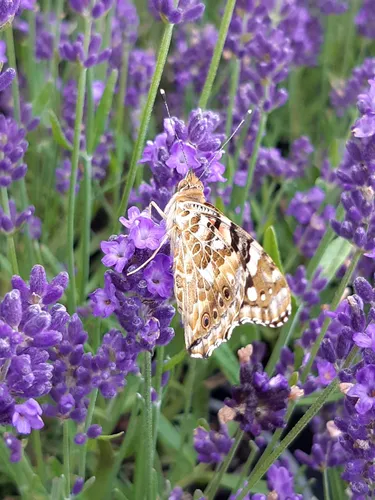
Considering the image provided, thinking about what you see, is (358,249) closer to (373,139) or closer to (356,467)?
(373,139)

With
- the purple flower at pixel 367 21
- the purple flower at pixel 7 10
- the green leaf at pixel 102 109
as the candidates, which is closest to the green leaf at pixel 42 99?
the green leaf at pixel 102 109

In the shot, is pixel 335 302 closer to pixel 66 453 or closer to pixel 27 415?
pixel 66 453

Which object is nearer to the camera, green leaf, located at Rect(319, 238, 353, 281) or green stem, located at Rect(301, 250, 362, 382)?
green stem, located at Rect(301, 250, 362, 382)

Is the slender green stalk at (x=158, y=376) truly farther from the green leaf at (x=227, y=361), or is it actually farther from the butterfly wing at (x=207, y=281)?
the green leaf at (x=227, y=361)

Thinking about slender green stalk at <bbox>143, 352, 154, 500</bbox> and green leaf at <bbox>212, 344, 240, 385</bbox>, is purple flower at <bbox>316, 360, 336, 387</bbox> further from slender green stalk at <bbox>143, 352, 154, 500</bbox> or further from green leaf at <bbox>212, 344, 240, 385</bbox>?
slender green stalk at <bbox>143, 352, 154, 500</bbox>

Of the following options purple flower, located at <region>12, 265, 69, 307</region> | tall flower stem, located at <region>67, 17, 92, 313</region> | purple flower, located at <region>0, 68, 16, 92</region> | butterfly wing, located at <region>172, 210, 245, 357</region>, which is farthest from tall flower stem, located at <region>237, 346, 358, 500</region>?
purple flower, located at <region>0, 68, 16, 92</region>

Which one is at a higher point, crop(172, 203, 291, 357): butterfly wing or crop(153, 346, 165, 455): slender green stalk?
crop(172, 203, 291, 357): butterfly wing

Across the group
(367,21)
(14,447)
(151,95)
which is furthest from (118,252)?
(367,21)
